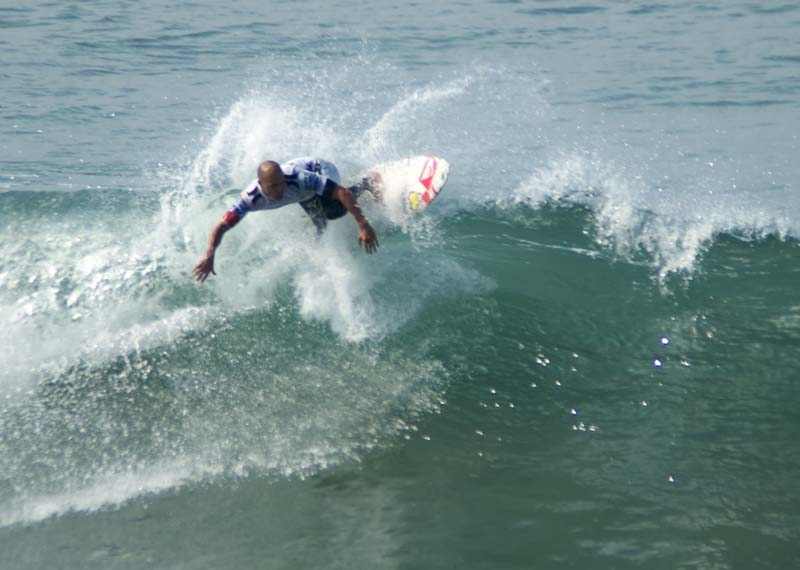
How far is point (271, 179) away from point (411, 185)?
199 cm

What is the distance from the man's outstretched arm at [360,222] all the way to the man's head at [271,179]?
1.78 feet

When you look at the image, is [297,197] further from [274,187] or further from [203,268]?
[203,268]

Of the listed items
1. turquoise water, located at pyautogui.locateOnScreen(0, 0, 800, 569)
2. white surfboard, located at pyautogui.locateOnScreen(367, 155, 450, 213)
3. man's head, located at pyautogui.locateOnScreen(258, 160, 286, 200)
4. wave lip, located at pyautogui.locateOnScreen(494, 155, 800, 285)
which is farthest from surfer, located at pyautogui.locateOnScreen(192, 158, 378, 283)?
wave lip, located at pyautogui.locateOnScreen(494, 155, 800, 285)

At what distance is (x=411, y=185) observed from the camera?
9.62 meters

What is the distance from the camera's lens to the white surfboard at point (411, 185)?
31.5 feet

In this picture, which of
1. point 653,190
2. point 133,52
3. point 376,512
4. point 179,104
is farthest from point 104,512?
point 133,52

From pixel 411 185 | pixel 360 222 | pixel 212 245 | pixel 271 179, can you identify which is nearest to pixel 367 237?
pixel 360 222

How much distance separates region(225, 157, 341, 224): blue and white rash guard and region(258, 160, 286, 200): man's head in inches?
4.7

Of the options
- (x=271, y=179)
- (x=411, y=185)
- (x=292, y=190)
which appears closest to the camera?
(x=271, y=179)

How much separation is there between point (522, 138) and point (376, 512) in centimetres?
1010

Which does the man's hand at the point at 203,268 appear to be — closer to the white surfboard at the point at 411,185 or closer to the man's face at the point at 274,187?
the man's face at the point at 274,187

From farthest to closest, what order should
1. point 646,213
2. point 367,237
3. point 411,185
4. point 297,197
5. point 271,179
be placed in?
1. point 646,213
2. point 411,185
3. point 297,197
4. point 367,237
5. point 271,179

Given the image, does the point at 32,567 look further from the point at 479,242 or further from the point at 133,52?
the point at 133,52

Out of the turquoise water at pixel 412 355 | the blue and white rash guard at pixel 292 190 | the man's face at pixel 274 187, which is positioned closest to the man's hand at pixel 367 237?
the blue and white rash guard at pixel 292 190
